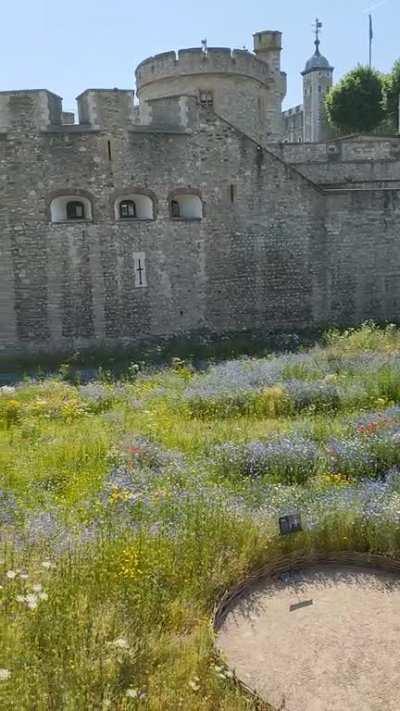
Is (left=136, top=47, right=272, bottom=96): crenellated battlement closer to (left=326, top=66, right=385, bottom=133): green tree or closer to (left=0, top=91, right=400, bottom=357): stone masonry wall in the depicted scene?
(left=0, top=91, right=400, bottom=357): stone masonry wall

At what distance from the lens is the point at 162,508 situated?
21.2 feet

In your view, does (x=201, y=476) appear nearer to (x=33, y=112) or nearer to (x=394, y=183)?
(x=33, y=112)

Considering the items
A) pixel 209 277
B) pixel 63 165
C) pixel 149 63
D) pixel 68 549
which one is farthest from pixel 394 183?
pixel 68 549

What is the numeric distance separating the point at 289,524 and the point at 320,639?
3.50ft

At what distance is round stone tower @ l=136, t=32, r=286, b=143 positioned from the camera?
63.2 ft

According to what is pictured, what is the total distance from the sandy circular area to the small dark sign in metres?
0.45

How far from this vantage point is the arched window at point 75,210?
51.0 feet

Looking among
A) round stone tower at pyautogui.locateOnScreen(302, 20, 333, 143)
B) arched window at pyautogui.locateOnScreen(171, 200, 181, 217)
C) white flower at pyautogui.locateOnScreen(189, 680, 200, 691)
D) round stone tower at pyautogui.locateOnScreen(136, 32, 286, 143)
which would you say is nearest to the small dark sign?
white flower at pyautogui.locateOnScreen(189, 680, 200, 691)

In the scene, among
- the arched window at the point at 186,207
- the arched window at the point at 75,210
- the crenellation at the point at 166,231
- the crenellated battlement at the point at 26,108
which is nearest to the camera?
the crenellated battlement at the point at 26,108

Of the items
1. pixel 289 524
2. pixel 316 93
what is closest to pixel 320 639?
pixel 289 524

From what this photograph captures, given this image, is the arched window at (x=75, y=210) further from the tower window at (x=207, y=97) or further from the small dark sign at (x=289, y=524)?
the small dark sign at (x=289, y=524)

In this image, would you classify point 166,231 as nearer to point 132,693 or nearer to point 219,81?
point 219,81

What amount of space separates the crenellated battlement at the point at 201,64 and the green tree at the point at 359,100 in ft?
53.0

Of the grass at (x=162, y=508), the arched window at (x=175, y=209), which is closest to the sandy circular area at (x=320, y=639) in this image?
the grass at (x=162, y=508)
